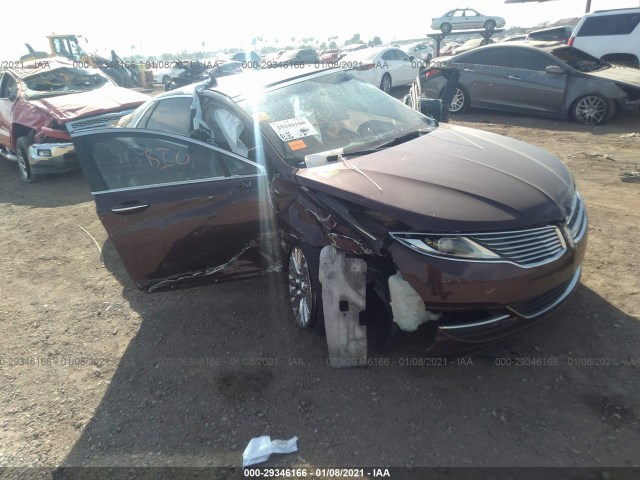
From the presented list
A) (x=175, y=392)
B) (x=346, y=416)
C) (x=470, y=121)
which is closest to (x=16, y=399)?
(x=175, y=392)

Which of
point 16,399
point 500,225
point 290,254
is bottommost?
point 16,399

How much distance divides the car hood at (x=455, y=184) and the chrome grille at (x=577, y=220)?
0.06 m

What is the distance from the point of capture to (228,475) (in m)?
2.22

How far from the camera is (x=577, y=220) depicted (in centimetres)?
268

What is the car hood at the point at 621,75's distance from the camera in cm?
760

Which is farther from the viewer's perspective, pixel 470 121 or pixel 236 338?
pixel 470 121

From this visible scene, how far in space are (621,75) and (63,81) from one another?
10181mm

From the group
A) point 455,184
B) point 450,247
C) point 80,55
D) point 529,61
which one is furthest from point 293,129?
point 80,55

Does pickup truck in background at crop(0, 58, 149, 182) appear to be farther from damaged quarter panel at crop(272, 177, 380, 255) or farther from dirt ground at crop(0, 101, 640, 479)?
damaged quarter panel at crop(272, 177, 380, 255)

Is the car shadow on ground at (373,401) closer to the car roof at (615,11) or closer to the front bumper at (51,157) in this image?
the front bumper at (51,157)

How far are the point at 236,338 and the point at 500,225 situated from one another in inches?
78.0

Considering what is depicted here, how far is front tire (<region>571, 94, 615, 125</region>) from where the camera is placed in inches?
304

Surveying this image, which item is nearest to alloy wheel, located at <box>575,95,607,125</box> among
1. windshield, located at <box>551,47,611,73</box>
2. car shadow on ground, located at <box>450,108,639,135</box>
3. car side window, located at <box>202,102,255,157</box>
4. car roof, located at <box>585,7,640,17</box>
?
car shadow on ground, located at <box>450,108,639,135</box>

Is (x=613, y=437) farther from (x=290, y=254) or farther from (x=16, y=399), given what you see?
(x=16, y=399)
